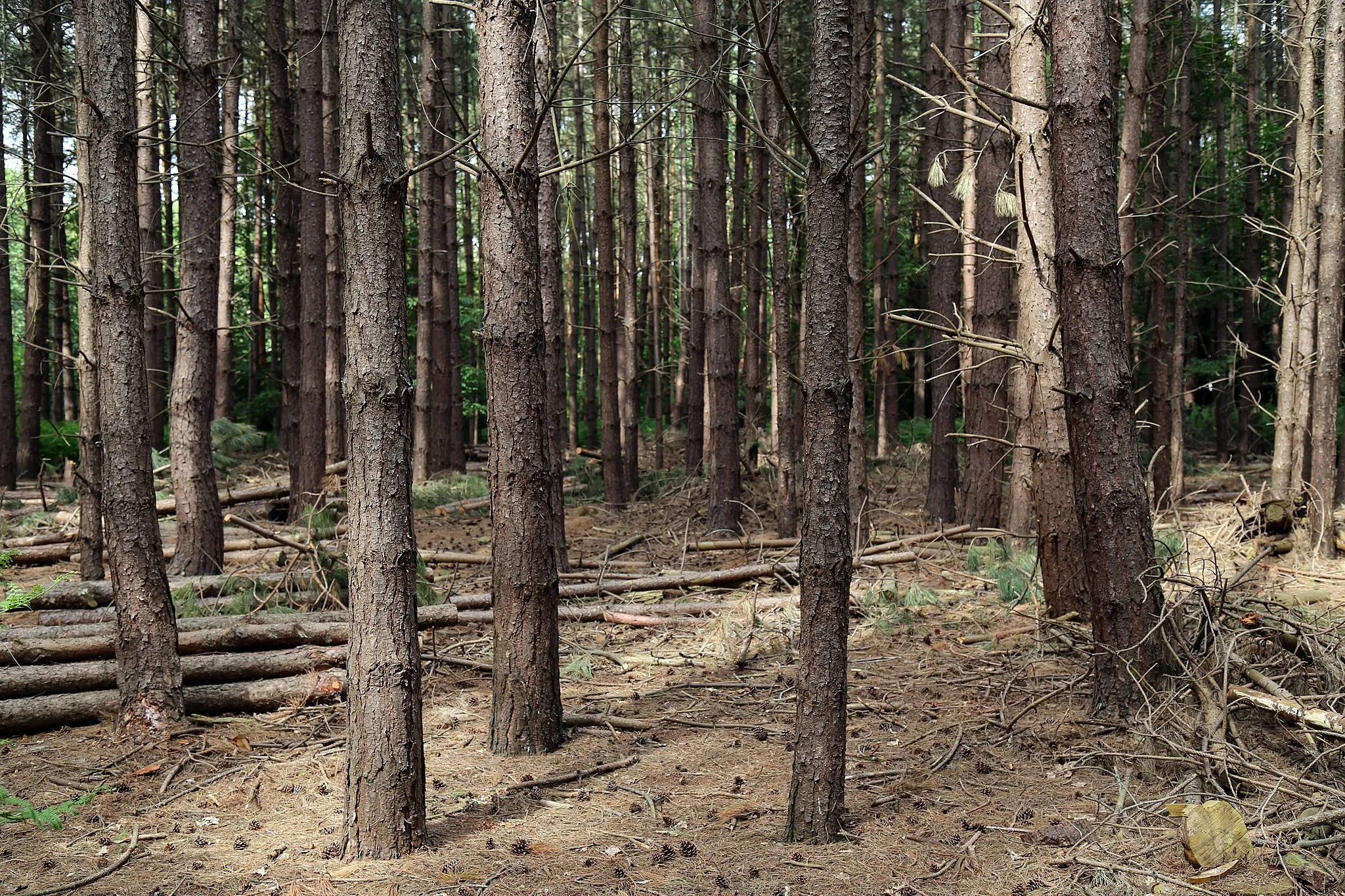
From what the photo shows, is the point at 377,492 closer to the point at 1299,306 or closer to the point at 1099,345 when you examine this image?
the point at 1099,345

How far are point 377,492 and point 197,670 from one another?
123 inches

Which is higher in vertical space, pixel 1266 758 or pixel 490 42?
pixel 490 42

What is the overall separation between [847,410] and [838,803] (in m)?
1.76

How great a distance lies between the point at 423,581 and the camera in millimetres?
8977

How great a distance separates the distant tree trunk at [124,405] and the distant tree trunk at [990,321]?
280 inches

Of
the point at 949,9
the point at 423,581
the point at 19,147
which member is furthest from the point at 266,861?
the point at 19,147

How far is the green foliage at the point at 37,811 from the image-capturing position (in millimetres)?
5207

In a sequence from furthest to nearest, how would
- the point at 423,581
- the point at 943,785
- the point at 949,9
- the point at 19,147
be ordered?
the point at 19,147 → the point at 949,9 → the point at 423,581 → the point at 943,785

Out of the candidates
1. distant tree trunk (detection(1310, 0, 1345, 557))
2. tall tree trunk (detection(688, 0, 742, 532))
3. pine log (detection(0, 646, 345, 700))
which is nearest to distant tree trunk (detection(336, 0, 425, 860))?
pine log (detection(0, 646, 345, 700))

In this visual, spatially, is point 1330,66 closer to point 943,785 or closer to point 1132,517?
point 1132,517

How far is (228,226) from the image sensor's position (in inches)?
677

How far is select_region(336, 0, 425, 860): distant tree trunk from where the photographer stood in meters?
4.66

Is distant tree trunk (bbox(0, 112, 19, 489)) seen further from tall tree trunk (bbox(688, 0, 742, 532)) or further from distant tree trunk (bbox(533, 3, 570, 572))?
tall tree trunk (bbox(688, 0, 742, 532))

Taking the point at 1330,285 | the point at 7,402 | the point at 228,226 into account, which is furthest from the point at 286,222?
Result: the point at 1330,285
